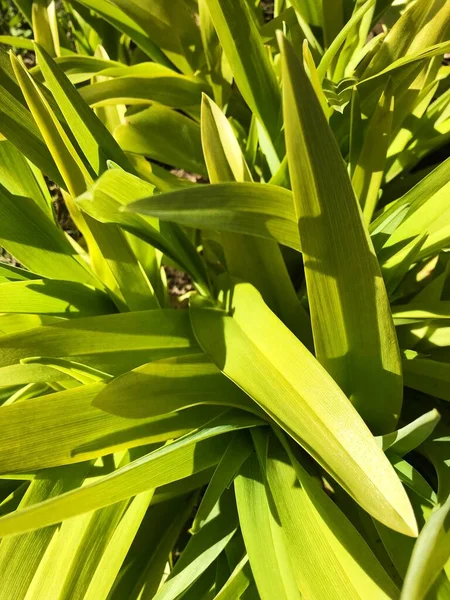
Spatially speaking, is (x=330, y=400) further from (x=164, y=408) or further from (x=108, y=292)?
(x=108, y=292)

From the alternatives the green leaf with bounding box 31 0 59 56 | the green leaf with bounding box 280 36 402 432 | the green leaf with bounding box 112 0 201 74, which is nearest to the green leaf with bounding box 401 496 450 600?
the green leaf with bounding box 280 36 402 432

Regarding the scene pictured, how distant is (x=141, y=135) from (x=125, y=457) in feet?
1.53

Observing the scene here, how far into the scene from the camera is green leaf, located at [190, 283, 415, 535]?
363mm

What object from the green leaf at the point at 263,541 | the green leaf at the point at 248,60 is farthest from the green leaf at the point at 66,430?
the green leaf at the point at 248,60

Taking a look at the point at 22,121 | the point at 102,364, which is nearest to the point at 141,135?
the point at 22,121

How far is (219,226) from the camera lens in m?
0.39

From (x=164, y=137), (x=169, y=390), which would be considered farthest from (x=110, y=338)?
(x=164, y=137)

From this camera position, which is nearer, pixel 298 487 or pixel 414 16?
pixel 298 487

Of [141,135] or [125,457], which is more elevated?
[141,135]

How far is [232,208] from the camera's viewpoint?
0.39 m

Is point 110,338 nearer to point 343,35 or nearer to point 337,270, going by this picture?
point 337,270

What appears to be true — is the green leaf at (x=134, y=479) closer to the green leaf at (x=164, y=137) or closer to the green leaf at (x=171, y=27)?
the green leaf at (x=164, y=137)

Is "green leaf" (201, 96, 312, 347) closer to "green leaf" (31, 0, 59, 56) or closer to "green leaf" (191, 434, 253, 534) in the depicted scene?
"green leaf" (191, 434, 253, 534)

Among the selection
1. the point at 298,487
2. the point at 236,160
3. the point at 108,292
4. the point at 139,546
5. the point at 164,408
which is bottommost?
the point at 139,546
